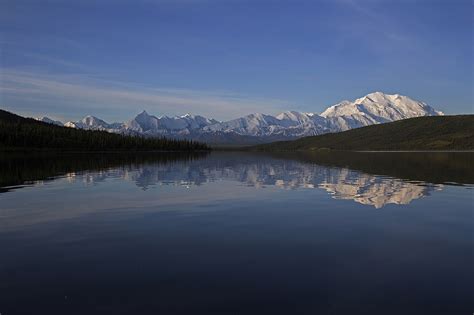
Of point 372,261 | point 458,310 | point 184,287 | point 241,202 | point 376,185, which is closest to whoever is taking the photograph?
point 458,310

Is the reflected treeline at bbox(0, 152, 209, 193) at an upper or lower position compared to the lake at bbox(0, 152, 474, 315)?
lower

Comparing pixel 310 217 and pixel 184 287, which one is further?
pixel 310 217

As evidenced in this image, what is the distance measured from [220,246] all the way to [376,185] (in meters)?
35.8

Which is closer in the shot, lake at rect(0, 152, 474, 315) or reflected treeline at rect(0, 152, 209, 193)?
lake at rect(0, 152, 474, 315)

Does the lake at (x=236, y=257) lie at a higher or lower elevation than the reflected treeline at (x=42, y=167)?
higher


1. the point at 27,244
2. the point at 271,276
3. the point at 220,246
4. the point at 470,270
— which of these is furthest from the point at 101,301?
the point at 470,270

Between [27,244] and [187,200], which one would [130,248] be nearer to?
[27,244]

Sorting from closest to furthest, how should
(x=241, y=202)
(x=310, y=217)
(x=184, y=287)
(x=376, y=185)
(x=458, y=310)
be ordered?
(x=458, y=310) < (x=184, y=287) < (x=310, y=217) < (x=241, y=202) < (x=376, y=185)

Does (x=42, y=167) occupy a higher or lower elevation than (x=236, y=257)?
lower

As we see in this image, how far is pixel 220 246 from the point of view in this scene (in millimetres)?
20609

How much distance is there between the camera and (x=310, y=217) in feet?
95.6

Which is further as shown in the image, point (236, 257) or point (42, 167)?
point (42, 167)

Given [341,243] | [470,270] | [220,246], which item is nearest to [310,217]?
[341,243]

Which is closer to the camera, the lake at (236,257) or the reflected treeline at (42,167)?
the lake at (236,257)
